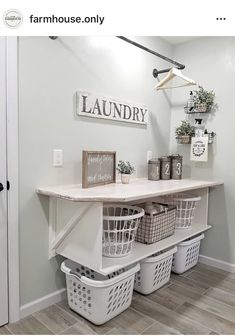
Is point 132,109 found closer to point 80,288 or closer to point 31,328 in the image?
point 80,288

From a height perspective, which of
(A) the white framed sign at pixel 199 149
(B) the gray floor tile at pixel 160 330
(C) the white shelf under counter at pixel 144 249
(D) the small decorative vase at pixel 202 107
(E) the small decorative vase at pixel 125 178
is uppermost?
(D) the small decorative vase at pixel 202 107

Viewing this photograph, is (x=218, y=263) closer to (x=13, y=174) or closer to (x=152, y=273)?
(x=152, y=273)

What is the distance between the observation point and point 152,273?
6.82ft

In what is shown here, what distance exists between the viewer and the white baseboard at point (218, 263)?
100 inches

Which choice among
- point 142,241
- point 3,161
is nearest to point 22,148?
point 3,161

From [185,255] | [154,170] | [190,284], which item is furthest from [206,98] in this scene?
[190,284]

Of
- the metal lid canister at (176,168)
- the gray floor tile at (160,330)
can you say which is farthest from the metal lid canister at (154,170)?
the gray floor tile at (160,330)

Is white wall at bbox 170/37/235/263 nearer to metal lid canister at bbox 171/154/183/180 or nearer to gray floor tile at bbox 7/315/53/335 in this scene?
metal lid canister at bbox 171/154/183/180

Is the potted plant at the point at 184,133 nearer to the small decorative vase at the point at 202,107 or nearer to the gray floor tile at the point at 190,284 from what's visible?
the small decorative vase at the point at 202,107

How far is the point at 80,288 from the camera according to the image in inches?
69.8

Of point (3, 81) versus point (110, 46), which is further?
point (110, 46)

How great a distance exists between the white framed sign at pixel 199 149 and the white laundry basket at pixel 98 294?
121 centimetres
